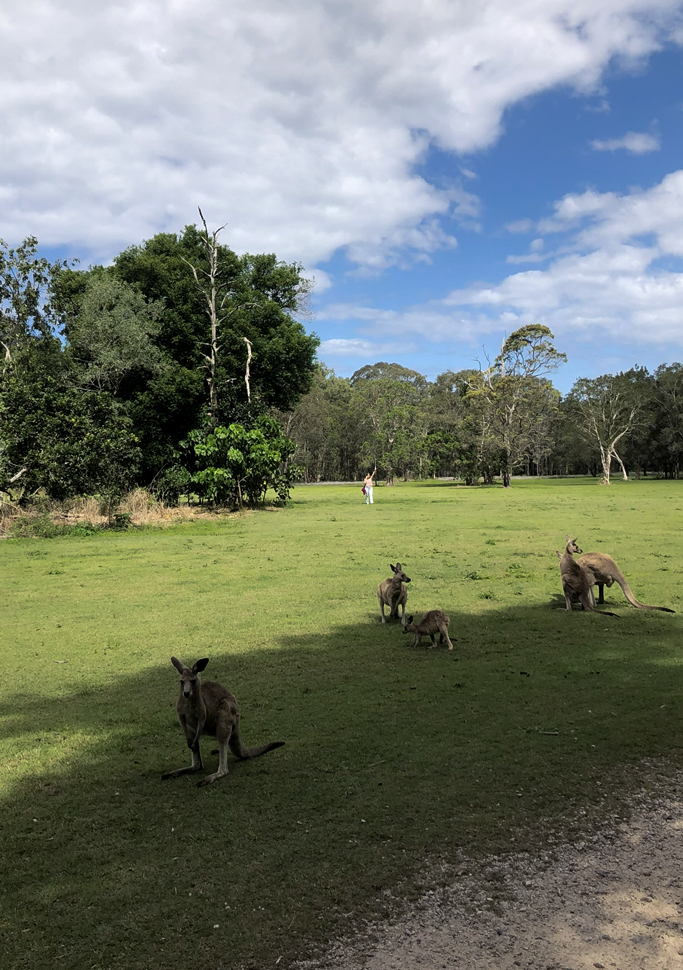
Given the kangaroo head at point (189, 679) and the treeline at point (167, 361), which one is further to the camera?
the treeline at point (167, 361)

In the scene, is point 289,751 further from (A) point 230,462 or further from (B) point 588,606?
(A) point 230,462

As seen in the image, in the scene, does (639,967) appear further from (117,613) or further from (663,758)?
(117,613)

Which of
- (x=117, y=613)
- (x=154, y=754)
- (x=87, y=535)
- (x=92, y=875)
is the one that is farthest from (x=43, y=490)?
(x=92, y=875)

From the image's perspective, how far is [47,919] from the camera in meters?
3.11

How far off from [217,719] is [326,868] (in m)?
1.42

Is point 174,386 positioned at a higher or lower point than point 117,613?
higher

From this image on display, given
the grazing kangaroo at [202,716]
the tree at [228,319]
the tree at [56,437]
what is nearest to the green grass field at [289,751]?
the grazing kangaroo at [202,716]

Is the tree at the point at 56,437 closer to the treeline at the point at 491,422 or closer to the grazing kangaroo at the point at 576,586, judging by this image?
the grazing kangaroo at the point at 576,586

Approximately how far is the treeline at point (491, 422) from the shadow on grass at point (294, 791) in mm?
47391

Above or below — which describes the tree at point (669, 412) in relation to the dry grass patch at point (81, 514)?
above

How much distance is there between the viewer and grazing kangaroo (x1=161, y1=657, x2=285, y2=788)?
14.8 feet

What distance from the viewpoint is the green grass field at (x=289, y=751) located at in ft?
10.5

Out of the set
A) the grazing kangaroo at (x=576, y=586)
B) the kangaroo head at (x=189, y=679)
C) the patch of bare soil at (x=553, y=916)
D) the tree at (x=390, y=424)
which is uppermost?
the tree at (x=390, y=424)

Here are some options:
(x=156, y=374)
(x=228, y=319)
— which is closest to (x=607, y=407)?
(x=228, y=319)
